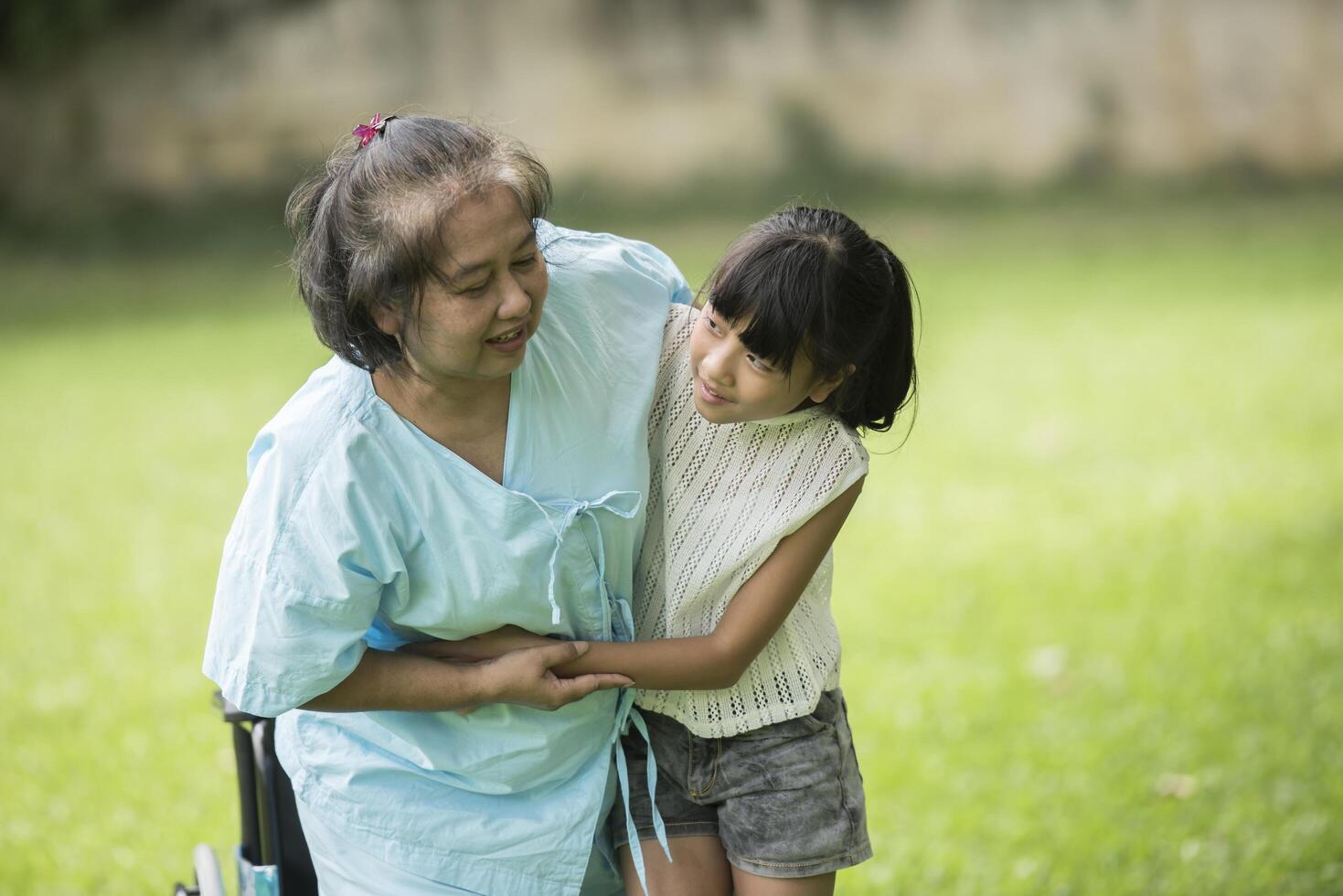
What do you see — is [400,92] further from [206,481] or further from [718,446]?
[718,446]

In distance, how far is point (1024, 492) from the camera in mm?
5469

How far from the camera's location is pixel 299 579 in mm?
1735

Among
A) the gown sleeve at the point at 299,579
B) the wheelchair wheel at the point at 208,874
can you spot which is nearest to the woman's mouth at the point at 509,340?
the gown sleeve at the point at 299,579

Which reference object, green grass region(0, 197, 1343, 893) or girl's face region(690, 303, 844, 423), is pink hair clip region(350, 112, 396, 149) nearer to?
girl's face region(690, 303, 844, 423)

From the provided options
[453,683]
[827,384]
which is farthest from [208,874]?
[827,384]

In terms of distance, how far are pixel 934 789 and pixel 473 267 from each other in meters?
2.29

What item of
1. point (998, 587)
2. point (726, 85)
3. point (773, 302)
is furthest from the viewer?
point (726, 85)

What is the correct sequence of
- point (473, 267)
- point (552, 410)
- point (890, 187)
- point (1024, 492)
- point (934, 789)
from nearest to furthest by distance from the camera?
point (473, 267) < point (552, 410) < point (934, 789) < point (1024, 492) < point (890, 187)

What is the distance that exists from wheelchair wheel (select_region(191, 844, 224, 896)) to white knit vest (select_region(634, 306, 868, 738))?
68 centimetres

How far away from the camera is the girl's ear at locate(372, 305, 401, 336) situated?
5.69ft

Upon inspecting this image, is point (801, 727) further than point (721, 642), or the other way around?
point (801, 727)

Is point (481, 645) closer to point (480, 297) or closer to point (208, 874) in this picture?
point (480, 297)

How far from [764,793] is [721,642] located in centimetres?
25

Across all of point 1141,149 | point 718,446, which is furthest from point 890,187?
point 718,446
